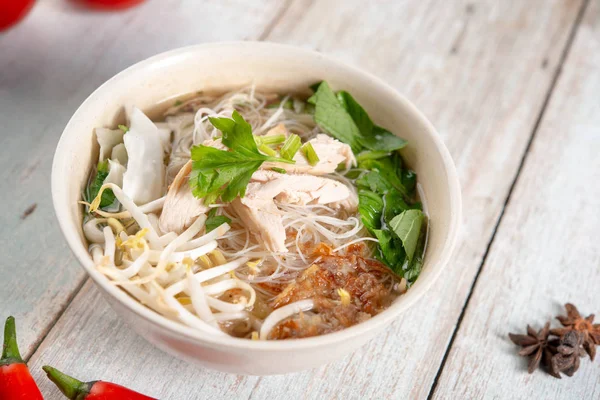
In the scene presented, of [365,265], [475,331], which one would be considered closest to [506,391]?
[475,331]

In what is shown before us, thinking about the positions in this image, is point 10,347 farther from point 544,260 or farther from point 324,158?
point 544,260

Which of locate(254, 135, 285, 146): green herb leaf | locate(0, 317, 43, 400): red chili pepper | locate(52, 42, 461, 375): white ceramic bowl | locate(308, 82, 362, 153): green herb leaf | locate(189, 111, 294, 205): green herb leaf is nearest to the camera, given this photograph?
locate(52, 42, 461, 375): white ceramic bowl

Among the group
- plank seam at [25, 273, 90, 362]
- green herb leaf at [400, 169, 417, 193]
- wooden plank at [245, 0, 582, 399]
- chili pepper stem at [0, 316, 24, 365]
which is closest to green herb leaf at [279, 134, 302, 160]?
green herb leaf at [400, 169, 417, 193]

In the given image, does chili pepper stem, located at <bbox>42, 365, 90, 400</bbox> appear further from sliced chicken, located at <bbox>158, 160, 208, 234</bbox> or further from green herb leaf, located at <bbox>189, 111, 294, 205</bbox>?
green herb leaf, located at <bbox>189, 111, 294, 205</bbox>

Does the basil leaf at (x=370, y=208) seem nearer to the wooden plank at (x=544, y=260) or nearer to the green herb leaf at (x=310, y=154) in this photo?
the green herb leaf at (x=310, y=154)

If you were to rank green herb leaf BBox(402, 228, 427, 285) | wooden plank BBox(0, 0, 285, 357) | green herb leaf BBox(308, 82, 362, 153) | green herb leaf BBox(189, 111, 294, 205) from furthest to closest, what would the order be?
green herb leaf BBox(308, 82, 362, 153) → wooden plank BBox(0, 0, 285, 357) → green herb leaf BBox(402, 228, 427, 285) → green herb leaf BBox(189, 111, 294, 205)

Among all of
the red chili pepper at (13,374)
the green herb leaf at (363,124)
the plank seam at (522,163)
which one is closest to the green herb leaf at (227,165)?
the green herb leaf at (363,124)
